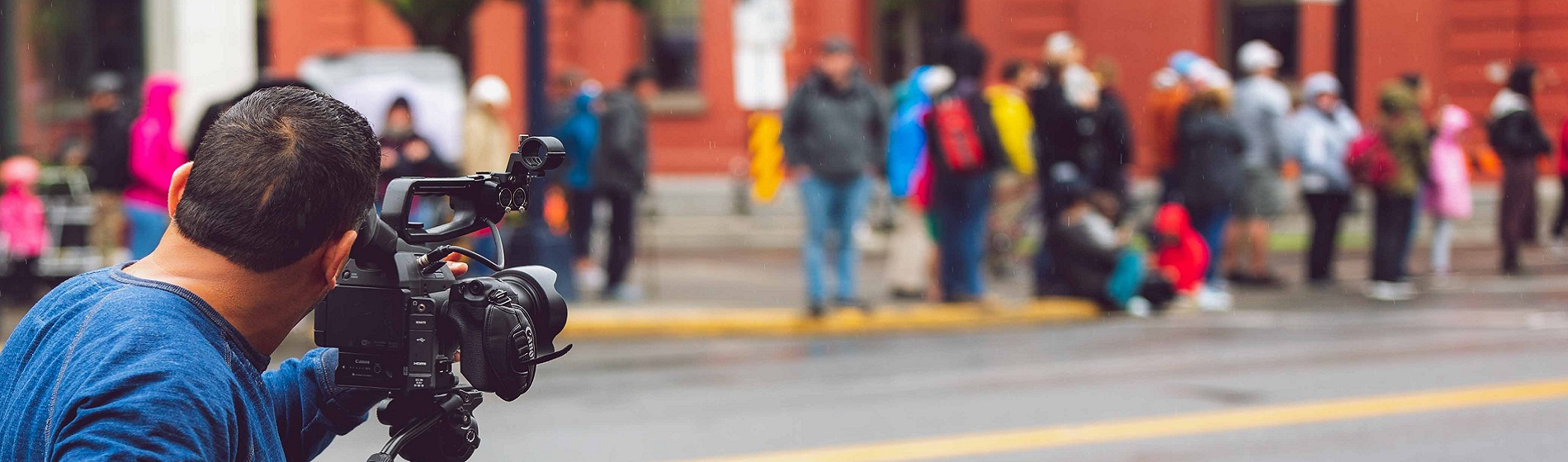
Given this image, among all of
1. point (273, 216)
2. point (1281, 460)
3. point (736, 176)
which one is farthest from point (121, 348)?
point (736, 176)

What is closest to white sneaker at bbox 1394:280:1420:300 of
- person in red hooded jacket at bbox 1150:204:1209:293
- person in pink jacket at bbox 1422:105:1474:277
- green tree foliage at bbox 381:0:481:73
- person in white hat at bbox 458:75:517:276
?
person in pink jacket at bbox 1422:105:1474:277

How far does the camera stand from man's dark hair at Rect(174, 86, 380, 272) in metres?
1.85

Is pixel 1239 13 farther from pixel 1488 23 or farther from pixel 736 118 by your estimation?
pixel 736 118

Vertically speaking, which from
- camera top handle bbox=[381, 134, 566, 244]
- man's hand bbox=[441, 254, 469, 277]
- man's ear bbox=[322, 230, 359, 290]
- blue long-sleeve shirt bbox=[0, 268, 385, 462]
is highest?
camera top handle bbox=[381, 134, 566, 244]

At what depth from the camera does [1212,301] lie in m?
11.6

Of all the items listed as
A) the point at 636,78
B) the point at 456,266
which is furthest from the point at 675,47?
the point at 456,266

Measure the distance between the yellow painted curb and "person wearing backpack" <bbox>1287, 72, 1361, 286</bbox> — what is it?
9.45 ft

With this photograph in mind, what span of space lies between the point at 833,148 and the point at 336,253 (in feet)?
27.5

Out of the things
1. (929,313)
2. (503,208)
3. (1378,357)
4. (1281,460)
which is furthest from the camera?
(929,313)

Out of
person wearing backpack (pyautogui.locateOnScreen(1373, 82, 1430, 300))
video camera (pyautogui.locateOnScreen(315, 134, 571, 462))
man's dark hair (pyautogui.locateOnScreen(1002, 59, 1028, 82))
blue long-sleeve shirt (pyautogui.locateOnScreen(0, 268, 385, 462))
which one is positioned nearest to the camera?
blue long-sleeve shirt (pyautogui.locateOnScreen(0, 268, 385, 462))

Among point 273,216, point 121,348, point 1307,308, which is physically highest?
point 273,216

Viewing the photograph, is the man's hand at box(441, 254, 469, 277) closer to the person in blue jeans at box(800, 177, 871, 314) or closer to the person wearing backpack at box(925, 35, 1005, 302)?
the person in blue jeans at box(800, 177, 871, 314)

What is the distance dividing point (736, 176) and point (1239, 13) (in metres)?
6.49

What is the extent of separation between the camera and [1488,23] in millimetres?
19828
